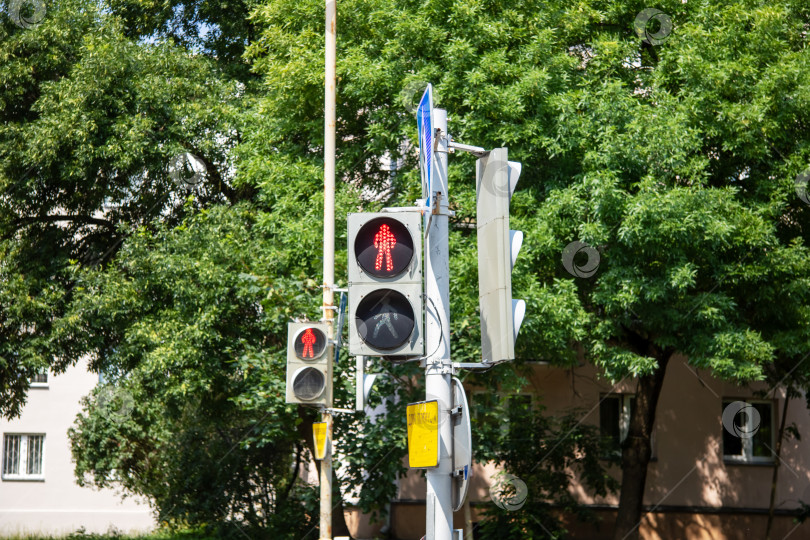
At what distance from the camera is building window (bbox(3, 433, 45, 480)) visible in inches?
1118

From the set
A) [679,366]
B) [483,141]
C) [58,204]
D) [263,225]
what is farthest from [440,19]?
[679,366]

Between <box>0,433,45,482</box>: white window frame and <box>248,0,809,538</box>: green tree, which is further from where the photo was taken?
<box>0,433,45,482</box>: white window frame

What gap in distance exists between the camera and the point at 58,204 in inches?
683

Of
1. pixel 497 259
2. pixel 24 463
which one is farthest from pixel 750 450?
pixel 24 463

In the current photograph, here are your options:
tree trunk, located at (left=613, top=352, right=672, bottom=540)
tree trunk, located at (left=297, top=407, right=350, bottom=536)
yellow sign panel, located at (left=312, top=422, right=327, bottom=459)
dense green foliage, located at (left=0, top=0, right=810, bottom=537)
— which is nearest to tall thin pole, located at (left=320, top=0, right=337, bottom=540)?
yellow sign panel, located at (left=312, top=422, right=327, bottom=459)

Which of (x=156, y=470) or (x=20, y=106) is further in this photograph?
(x=156, y=470)

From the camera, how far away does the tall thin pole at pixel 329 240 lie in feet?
35.9

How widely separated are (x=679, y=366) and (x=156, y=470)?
11.6 m

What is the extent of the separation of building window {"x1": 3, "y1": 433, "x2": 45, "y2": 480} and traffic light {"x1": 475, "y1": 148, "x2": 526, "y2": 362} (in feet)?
86.7

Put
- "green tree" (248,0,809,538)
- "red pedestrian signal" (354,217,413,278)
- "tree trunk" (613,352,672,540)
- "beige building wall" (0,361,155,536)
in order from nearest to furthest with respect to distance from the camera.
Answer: "red pedestrian signal" (354,217,413,278)
"green tree" (248,0,809,538)
"tree trunk" (613,352,672,540)
"beige building wall" (0,361,155,536)

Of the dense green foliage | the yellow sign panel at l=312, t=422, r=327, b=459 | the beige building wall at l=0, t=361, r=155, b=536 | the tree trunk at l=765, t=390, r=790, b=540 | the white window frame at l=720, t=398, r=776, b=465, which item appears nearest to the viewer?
the yellow sign panel at l=312, t=422, r=327, b=459

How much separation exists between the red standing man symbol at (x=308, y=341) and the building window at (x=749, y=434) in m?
13.6

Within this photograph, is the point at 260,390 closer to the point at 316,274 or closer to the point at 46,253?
the point at 316,274

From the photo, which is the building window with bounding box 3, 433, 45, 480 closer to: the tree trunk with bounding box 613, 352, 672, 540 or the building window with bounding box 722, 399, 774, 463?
the tree trunk with bounding box 613, 352, 672, 540
